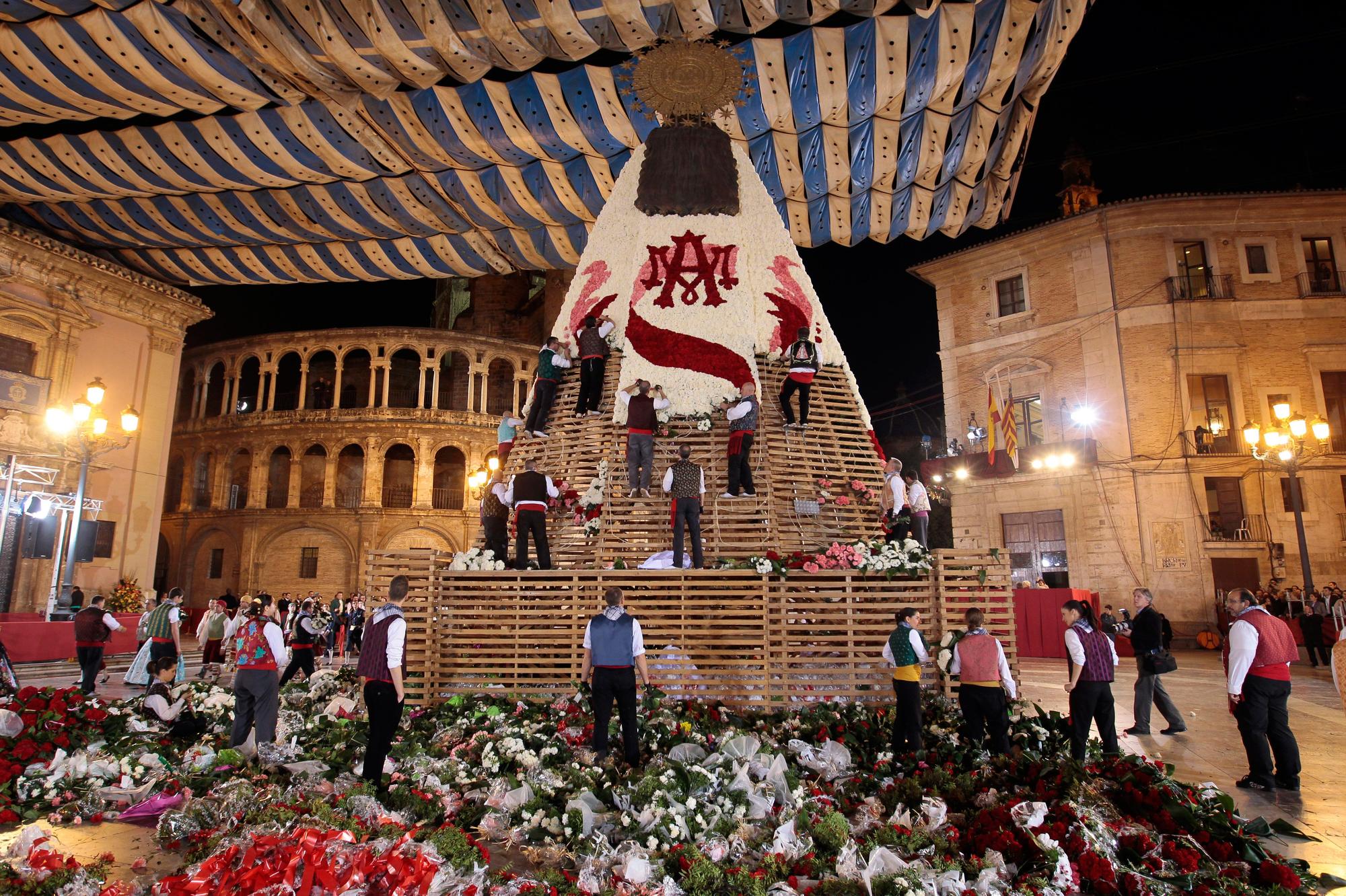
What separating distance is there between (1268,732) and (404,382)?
37460mm

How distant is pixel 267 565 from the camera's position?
3481cm

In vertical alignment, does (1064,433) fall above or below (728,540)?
above

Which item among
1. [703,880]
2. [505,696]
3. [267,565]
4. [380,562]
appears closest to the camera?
[703,880]

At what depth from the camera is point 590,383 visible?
12.8 metres

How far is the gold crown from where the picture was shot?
13.1 metres

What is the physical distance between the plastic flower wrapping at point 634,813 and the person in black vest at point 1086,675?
0.21m

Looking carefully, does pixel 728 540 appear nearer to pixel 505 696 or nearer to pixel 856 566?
pixel 856 566

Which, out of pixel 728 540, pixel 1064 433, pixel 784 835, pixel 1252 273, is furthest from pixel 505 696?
pixel 1252 273

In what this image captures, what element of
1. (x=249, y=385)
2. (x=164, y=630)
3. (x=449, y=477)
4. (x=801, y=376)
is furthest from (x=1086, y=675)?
(x=249, y=385)

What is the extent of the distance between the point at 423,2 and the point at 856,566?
30.4 ft

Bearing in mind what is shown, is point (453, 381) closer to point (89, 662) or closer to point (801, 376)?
point (89, 662)

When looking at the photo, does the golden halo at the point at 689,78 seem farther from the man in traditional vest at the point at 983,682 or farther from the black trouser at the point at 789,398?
the man in traditional vest at the point at 983,682

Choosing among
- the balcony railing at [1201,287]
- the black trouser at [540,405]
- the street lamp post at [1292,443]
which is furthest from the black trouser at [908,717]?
the balcony railing at [1201,287]

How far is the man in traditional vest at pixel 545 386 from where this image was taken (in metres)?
13.1
